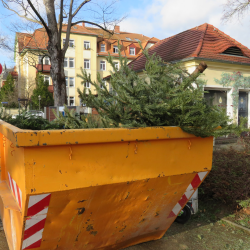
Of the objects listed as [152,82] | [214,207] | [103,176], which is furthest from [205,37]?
[103,176]

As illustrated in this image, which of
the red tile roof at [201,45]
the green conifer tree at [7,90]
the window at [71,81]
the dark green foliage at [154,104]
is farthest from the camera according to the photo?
the window at [71,81]

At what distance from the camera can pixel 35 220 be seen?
2.11 metres

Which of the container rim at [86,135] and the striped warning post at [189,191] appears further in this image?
the striped warning post at [189,191]

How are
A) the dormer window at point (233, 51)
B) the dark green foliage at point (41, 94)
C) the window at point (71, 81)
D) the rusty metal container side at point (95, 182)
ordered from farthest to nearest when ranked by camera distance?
the window at point (71, 81)
the dark green foliage at point (41, 94)
the dormer window at point (233, 51)
the rusty metal container side at point (95, 182)

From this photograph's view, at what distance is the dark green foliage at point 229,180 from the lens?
389 cm

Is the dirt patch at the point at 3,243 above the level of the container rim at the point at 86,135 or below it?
below

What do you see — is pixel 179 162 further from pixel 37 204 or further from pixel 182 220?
pixel 182 220

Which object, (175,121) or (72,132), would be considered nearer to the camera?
(72,132)

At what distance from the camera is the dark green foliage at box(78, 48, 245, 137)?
239 centimetres

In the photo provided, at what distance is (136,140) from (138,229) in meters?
1.17

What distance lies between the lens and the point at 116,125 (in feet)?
8.30

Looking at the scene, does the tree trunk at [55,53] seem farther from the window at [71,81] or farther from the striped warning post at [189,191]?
the window at [71,81]

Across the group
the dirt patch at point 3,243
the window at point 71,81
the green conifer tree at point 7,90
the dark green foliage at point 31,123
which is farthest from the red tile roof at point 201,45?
the green conifer tree at point 7,90

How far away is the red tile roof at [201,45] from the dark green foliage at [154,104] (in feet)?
23.1
